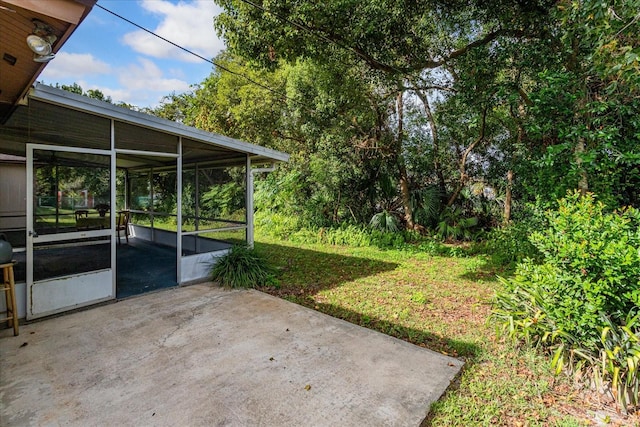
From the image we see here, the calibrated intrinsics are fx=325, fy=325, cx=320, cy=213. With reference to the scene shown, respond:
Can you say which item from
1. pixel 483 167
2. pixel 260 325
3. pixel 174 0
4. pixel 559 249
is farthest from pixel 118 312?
pixel 483 167

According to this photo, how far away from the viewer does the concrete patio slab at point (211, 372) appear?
7.93 ft

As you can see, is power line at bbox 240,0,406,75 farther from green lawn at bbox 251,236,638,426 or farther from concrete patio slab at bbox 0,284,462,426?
concrete patio slab at bbox 0,284,462,426

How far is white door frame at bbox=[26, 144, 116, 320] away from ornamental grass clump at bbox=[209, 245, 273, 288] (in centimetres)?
164

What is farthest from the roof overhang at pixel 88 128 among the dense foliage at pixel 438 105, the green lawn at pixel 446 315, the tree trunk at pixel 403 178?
the tree trunk at pixel 403 178

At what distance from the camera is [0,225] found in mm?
6035

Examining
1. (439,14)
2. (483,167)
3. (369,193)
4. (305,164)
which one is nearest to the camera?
(439,14)

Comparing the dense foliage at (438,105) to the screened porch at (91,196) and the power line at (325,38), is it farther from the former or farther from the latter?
the screened porch at (91,196)

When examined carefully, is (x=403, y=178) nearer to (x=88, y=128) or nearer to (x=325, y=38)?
(x=325, y=38)

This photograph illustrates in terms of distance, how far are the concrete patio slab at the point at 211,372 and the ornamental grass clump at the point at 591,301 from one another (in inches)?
40.1

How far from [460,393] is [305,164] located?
379 inches

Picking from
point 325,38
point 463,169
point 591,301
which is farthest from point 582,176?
point 463,169

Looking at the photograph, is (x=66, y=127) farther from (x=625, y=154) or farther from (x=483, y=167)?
(x=483, y=167)

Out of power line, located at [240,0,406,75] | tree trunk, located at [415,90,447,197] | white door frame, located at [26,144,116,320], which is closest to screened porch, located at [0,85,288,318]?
white door frame, located at [26,144,116,320]

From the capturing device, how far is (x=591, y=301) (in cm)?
278
